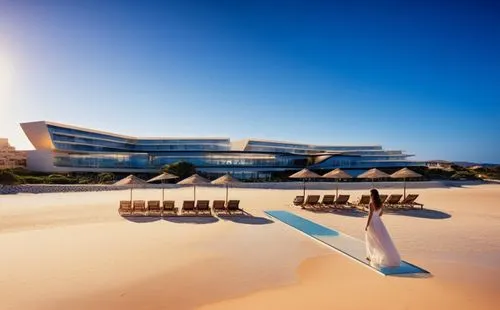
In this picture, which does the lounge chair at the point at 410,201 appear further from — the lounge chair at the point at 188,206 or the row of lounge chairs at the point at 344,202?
the lounge chair at the point at 188,206

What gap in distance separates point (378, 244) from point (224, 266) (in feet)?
13.8

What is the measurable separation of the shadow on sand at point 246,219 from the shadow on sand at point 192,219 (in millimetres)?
668

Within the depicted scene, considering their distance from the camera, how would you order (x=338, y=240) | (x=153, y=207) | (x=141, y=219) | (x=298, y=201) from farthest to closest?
(x=298, y=201) → (x=153, y=207) → (x=141, y=219) → (x=338, y=240)

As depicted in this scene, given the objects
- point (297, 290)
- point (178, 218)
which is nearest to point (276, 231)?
point (178, 218)

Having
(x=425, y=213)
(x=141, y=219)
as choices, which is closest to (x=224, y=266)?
(x=141, y=219)

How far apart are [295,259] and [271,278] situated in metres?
1.88

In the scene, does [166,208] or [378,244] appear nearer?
[378,244]

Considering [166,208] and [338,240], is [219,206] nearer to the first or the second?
[166,208]

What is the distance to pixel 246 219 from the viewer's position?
17047 mm

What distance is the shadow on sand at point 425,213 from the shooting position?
17938 millimetres

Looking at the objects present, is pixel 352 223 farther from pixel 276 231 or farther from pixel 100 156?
pixel 100 156

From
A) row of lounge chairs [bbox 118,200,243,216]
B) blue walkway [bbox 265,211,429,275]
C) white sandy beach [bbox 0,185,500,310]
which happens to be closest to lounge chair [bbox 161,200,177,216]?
row of lounge chairs [bbox 118,200,243,216]

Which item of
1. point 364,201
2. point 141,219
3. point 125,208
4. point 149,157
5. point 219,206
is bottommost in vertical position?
point 141,219

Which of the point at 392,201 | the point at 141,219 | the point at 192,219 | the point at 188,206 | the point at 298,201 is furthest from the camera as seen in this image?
the point at 298,201
